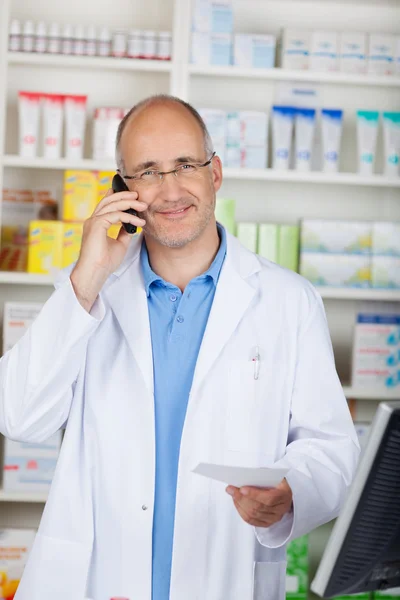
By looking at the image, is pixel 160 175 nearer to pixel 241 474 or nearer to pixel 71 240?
pixel 241 474

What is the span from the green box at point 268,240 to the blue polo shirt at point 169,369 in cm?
151

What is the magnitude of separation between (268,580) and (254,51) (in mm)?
2378

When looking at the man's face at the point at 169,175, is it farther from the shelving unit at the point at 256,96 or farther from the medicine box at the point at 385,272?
the shelving unit at the point at 256,96

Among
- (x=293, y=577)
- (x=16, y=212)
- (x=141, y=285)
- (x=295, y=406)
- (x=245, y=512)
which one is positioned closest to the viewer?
(x=245, y=512)

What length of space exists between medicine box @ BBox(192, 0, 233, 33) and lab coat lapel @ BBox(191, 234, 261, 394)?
1.80 m

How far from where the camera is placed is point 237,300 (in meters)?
1.76

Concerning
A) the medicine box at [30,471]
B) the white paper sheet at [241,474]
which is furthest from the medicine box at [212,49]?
the white paper sheet at [241,474]

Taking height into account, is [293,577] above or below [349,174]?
below

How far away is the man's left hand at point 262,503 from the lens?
1372 millimetres

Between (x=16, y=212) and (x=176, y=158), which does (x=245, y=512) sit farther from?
(x=16, y=212)

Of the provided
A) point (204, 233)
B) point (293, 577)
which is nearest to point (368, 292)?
point (293, 577)

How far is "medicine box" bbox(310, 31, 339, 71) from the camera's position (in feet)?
11.2

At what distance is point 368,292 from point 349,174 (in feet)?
1.64

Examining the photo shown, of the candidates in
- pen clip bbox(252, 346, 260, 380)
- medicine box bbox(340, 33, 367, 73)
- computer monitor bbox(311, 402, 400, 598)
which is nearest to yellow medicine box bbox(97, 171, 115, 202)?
medicine box bbox(340, 33, 367, 73)
